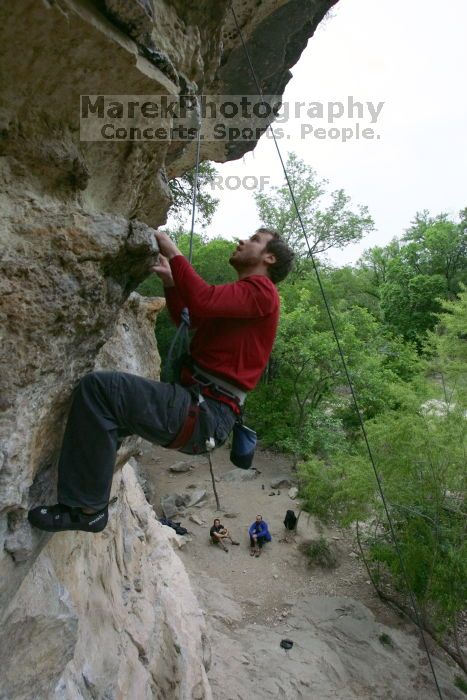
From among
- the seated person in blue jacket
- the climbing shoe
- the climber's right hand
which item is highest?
the climber's right hand

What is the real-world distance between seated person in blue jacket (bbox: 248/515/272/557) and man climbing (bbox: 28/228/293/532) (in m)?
10.0

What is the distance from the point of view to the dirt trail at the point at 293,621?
25.6 ft

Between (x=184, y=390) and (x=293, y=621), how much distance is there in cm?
918

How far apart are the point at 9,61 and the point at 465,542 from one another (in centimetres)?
957

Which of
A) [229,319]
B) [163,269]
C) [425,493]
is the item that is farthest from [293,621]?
[163,269]

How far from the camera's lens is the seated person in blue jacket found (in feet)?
38.9

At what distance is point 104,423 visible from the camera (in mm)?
2439

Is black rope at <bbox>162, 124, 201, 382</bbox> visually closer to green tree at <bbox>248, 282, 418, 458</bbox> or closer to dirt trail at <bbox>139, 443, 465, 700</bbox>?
dirt trail at <bbox>139, 443, 465, 700</bbox>

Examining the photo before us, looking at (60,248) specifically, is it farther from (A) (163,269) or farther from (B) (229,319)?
(B) (229,319)

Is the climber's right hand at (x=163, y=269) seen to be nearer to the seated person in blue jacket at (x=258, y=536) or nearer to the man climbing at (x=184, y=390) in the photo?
the man climbing at (x=184, y=390)

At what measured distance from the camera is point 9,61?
208 cm

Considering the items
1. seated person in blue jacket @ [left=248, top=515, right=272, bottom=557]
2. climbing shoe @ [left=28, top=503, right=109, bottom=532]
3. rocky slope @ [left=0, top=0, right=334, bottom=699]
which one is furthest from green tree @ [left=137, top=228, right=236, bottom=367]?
climbing shoe @ [left=28, top=503, right=109, bottom=532]

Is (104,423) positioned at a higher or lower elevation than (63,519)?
higher

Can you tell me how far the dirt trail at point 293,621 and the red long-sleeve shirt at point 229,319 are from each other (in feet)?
20.8
